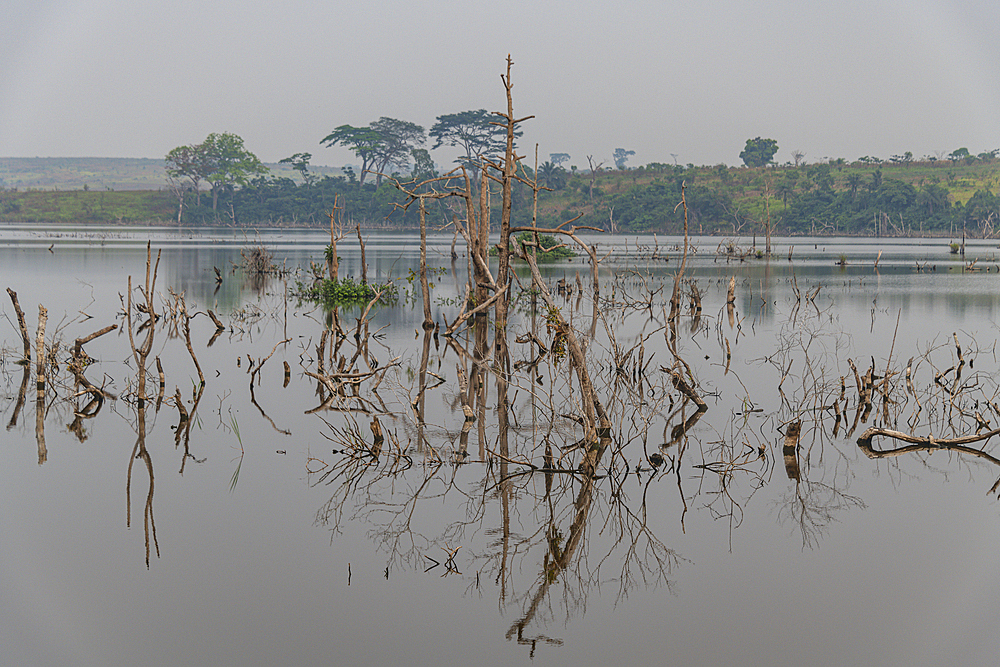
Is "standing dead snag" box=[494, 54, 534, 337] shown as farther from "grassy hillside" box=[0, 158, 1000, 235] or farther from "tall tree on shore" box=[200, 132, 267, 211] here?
"tall tree on shore" box=[200, 132, 267, 211]

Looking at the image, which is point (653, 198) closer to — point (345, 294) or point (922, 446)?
point (345, 294)

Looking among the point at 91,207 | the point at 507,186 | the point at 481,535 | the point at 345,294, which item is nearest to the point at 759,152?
the point at 91,207

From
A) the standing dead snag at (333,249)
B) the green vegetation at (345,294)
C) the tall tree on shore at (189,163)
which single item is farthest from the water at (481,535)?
the tall tree on shore at (189,163)

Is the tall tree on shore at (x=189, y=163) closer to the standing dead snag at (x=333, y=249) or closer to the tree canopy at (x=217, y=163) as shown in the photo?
the tree canopy at (x=217, y=163)

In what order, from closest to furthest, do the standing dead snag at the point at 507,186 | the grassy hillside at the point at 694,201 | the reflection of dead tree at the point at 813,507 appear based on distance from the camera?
the reflection of dead tree at the point at 813,507, the standing dead snag at the point at 507,186, the grassy hillside at the point at 694,201

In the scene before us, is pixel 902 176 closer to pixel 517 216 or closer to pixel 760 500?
pixel 517 216

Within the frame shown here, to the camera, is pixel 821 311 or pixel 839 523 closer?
pixel 839 523

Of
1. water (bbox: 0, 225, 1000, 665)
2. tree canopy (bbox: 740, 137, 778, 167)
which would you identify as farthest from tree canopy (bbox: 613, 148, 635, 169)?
water (bbox: 0, 225, 1000, 665)

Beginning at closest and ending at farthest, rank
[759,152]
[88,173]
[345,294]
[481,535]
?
1. [481,535]
2. [345,294]
3. [759,152]
4. [88,173]

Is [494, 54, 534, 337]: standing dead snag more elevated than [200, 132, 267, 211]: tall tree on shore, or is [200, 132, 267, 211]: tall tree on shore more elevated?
[200, 132, 267, 211]: tall tree on shore

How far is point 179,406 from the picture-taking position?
31.8ft

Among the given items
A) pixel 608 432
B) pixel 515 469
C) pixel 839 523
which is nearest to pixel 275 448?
pixel 515 469

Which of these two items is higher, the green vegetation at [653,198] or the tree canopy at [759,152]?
the tree canopy at [759,152]

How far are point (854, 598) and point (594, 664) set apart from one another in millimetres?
1831
